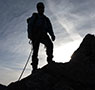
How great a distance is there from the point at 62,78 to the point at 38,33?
3676 millimetres

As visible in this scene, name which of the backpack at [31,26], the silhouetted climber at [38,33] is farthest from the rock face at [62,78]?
the backpack at [31,26]

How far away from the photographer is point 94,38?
614 inches

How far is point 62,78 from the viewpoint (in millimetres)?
10992

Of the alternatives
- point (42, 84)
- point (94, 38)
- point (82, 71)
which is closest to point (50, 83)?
point (42, 84)

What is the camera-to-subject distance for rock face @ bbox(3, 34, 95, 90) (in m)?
10.3

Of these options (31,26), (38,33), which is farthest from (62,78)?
(31,26)

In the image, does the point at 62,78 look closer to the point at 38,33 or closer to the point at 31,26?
the point at 38,33

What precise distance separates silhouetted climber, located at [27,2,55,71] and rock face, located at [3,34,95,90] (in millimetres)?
1230

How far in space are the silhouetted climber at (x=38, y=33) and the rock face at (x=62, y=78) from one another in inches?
48.4

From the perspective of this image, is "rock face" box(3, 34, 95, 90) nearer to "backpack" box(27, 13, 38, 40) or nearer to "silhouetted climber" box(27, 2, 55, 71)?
"silhouetted climber" box(27, 2, 55, 71)

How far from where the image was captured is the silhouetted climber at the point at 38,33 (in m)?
13.2

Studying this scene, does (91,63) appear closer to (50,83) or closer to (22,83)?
(50,83)

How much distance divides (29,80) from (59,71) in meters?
1.85

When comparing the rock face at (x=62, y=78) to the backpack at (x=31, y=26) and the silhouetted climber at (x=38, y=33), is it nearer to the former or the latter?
the silhouetted climber at (x=38, y=33)
